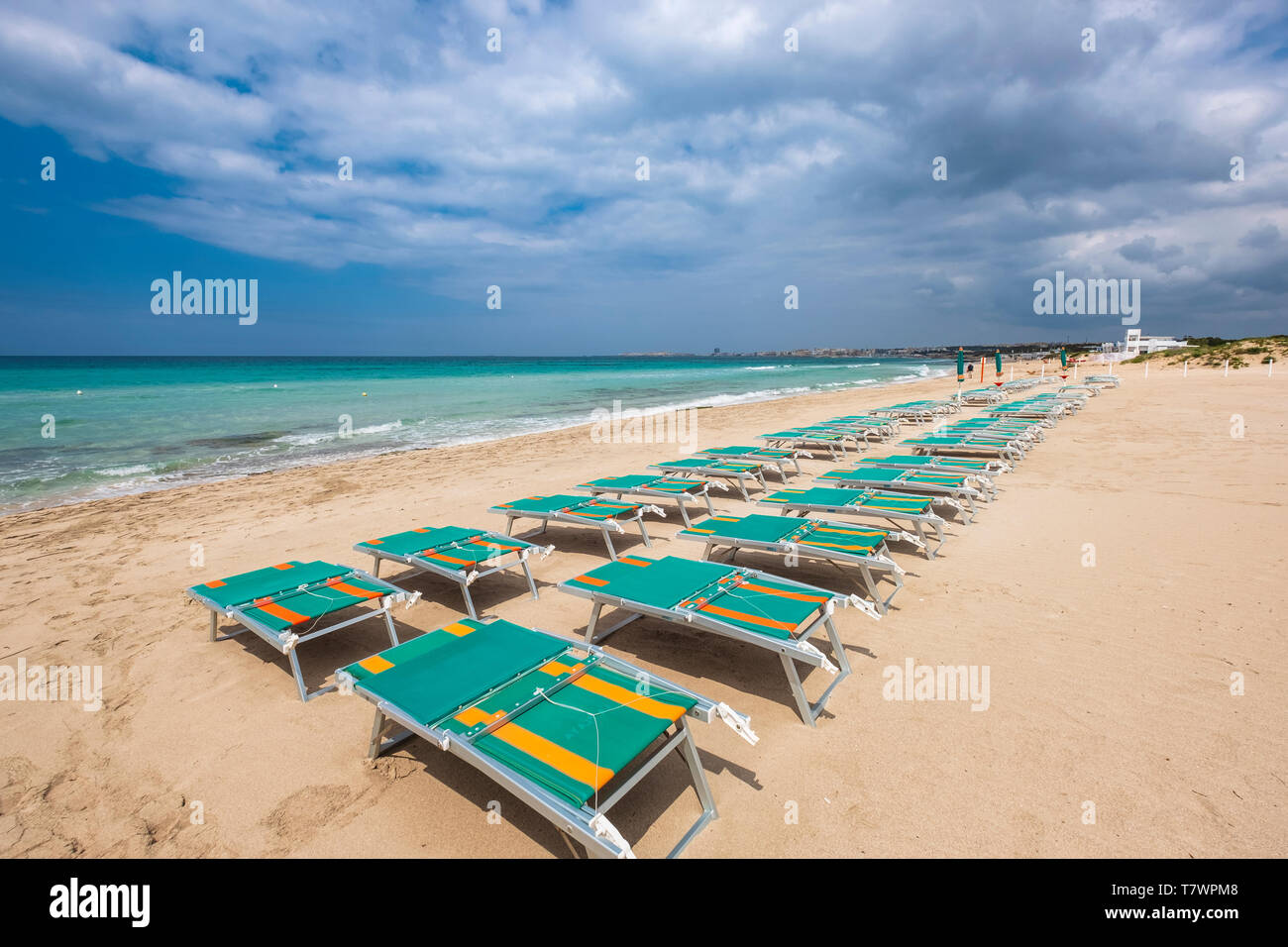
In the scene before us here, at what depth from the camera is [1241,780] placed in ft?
8.79

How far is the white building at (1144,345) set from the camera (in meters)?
40.0

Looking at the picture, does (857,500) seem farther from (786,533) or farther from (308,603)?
(308,603)

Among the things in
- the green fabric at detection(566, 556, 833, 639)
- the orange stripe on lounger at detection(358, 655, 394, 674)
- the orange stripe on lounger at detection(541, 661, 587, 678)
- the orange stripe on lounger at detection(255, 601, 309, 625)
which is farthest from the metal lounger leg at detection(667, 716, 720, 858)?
the orange stripe on lounger at detection(255, 601, 309, 625)

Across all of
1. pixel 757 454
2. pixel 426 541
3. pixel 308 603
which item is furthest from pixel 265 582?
pixel 757 454

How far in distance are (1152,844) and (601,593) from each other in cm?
298

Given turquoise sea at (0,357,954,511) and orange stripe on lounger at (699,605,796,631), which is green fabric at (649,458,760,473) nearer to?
orange stripe on lounger at (699,605,796,631)

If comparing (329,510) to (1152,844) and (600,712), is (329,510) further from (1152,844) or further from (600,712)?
(1152,844)

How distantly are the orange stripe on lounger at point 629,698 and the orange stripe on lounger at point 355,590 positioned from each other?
204 cm

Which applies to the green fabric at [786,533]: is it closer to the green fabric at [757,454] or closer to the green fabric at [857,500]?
the green fabric at [857,500]

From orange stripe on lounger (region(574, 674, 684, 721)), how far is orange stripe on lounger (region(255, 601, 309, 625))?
2.13m
